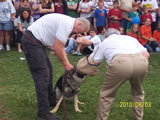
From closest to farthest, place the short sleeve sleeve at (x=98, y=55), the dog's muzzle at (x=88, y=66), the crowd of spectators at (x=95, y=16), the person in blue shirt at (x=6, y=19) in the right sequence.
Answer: the short sleeve sleeve at (x=98, y=55) < the dog's muzzle at (x=88, y=66) < the person in blue shirt at (x=6, y=19) < the crowd of spectators at (x=95, y=16)

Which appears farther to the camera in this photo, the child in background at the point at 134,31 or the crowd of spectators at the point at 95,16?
the child in background at the point at 134,31

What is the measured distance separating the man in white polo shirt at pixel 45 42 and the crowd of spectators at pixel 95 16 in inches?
194

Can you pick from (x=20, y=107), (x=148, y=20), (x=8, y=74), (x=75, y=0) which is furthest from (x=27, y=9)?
(x=20, y=107)

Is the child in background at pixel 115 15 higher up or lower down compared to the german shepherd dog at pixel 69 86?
higher up

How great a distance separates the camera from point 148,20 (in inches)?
381

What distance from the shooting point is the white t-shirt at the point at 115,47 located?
3.85 meters

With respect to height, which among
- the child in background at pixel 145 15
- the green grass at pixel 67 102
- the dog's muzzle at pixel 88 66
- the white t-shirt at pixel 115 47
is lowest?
the green grass at pixel 67 102

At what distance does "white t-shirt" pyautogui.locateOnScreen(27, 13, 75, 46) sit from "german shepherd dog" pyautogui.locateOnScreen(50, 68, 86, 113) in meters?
0.71

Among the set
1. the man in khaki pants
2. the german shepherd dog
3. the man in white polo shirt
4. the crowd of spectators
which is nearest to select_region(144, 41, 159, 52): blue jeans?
the crowd of spectators

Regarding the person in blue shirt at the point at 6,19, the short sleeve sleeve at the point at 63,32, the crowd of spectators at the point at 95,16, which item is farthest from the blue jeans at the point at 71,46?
the short sleeve sleeve at the point at 63,32

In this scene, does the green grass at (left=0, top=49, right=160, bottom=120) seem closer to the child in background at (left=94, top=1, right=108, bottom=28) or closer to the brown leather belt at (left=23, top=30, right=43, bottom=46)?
the brown leather belt at (left=23, top=30, right=43, bottom=46)

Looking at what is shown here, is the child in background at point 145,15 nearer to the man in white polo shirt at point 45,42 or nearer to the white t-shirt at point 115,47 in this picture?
the white t-shirt at point 115,47

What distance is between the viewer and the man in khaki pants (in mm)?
3777

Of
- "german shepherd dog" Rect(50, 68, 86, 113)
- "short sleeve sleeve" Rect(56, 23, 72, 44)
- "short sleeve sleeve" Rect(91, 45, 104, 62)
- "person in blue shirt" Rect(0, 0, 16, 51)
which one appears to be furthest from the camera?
"person in blue shirt" Rect(0, 0, 16, 51)
